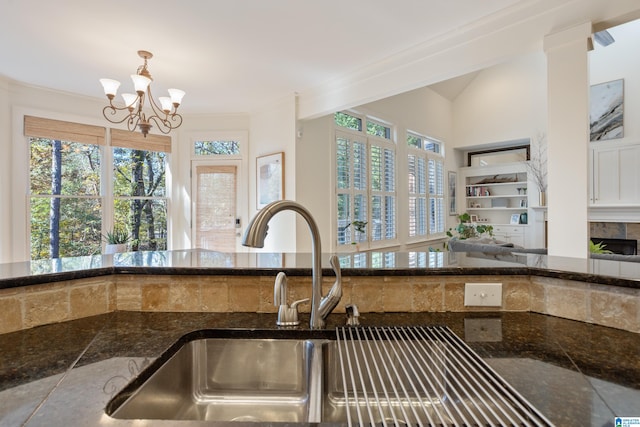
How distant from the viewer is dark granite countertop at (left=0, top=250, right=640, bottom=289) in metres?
0.92

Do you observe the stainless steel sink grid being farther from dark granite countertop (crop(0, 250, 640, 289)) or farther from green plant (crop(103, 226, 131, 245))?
green plant (crop(103, 226, 131, 245))

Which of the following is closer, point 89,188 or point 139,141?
point 89,188

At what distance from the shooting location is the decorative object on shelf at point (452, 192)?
23.8 feet

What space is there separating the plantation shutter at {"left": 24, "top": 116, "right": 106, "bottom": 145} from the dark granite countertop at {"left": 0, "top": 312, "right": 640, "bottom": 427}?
3.93 m

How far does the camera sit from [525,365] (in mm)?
681

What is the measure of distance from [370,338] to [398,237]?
498cm

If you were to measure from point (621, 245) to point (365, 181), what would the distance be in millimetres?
4335

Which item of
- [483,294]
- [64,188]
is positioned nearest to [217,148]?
[64,188]

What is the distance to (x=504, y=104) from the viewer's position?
263 inches

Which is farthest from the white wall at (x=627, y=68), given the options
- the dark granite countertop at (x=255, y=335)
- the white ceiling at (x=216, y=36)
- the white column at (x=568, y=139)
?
the dark granite countertop at (x=255, y=335)

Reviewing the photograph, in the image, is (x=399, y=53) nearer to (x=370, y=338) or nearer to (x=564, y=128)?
(x=564, y=128)

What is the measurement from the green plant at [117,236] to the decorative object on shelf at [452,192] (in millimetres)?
6210

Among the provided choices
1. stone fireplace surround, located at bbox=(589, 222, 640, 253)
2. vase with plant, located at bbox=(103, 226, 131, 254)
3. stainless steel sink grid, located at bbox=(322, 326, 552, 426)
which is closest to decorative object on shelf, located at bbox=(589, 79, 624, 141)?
stone fireplace surround, located at bbox=(589, 222, 640, 253)

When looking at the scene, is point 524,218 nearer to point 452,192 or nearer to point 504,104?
point 452,192
